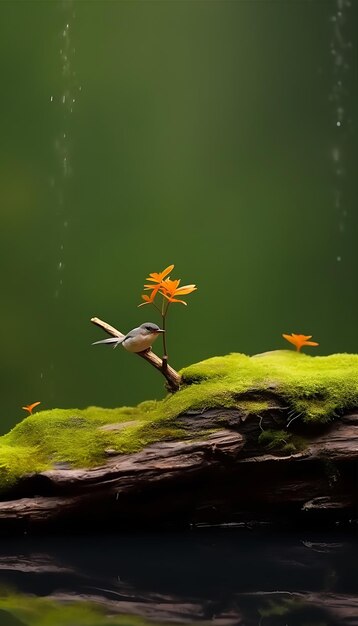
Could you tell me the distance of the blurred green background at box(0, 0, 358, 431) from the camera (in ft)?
14.5

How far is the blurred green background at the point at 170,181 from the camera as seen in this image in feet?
14.5

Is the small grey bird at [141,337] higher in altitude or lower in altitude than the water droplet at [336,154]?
lower

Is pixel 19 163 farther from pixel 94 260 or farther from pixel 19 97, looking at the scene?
pixel 94 260

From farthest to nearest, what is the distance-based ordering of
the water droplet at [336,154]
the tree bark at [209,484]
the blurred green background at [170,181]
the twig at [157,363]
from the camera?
1. the water droplet at [336,154]
2. the blurred green background at [170,181]
3. the twig at [157,363]
4. the tree bark at [209,484]

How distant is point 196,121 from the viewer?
15.2 ft

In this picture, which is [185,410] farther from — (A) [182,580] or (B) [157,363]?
(A) [182,580]

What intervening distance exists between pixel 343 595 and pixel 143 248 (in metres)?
3.05

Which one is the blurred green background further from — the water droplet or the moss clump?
the moss clump

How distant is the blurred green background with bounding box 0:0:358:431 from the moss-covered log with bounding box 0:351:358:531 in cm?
168

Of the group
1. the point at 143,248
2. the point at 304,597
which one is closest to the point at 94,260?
the point at 143,248

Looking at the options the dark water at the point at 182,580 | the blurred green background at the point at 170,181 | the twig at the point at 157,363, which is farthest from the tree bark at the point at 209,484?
the blurred green background at the point at 170,181

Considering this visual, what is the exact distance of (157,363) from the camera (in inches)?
113

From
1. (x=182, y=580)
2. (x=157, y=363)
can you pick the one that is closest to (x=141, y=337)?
(x=157, y=363)

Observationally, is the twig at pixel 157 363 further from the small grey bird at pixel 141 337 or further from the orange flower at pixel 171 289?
the orange flower at pixel 171 289
